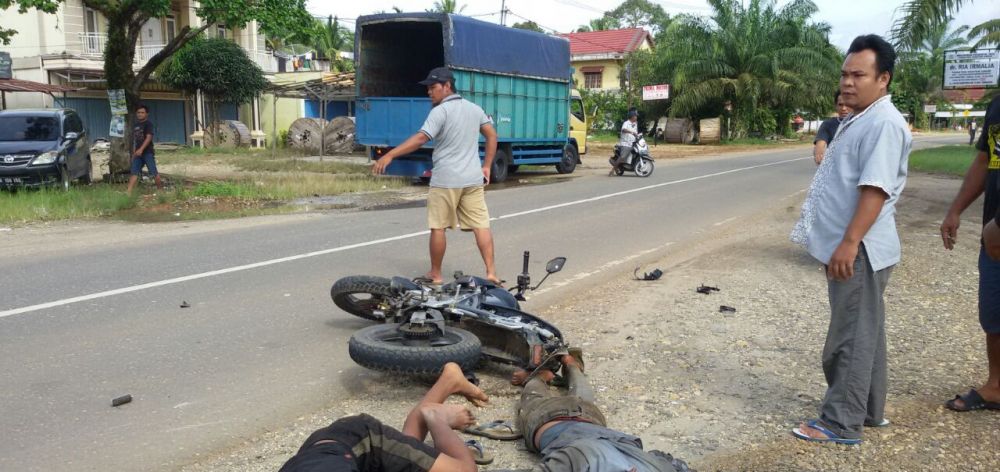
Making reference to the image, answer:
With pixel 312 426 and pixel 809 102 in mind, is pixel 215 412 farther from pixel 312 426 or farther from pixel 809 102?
pixel 809 102

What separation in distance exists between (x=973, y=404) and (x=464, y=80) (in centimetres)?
1373

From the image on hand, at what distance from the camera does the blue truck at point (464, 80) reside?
17.0 metres

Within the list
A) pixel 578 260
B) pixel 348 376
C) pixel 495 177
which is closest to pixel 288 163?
pixel 495 177

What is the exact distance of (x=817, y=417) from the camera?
14.1ft

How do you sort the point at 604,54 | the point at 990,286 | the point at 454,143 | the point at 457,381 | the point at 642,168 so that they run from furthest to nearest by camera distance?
the point at 604,54 → the point at 642,168 → the point at 454,143 → the point at 990,286 → the point at 457,381

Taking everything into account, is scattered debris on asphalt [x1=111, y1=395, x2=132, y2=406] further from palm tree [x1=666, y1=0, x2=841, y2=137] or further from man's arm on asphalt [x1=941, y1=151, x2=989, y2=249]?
palm tree [x1=666, y1=0, x2=841, y2=137]

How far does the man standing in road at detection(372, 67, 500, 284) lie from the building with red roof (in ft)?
146

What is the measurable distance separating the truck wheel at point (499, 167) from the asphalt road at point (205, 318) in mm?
5903

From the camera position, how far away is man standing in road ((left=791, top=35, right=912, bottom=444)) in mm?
3592

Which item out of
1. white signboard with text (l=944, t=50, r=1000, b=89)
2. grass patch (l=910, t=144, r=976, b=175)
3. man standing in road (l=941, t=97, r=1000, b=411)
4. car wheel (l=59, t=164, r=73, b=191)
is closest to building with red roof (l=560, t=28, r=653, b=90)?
grass patch (l=910, t=144, r=976, b=175)

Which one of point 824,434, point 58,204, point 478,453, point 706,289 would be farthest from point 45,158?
point 824,434

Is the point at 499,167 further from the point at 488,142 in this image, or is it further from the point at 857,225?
the point at 857,225

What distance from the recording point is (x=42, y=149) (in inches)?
572

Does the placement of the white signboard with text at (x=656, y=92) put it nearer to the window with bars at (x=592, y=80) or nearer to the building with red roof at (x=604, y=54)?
the building with red roof at (x=604, y=54)
